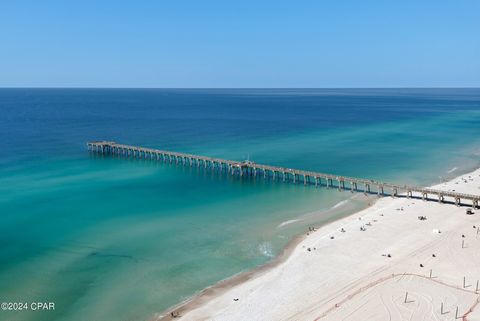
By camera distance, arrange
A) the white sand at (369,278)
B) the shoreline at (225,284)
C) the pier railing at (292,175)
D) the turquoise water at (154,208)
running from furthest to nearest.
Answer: the pier railing at (292,175) < the turquoise water at (154,208) < the shoreline at (225,284) < the white sand at (369,278)

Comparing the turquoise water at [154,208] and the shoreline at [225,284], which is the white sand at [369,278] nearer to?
the shoreline at [225,284]

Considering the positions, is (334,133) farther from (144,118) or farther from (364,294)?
(364,294)

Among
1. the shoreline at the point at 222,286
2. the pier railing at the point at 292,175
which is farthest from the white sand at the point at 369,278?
the pier railing at the point at 292,175

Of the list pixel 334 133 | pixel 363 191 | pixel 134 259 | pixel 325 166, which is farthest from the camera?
pixel 334 133

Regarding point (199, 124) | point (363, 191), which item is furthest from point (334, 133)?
point (363, 191)

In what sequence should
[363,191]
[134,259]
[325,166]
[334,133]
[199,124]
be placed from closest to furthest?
[134,259] < [363,191] < [325,166] < [334,133] < [199,124]

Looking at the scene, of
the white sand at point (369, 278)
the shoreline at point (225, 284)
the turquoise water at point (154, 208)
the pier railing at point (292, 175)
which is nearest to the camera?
the white sand at point (369, 278)

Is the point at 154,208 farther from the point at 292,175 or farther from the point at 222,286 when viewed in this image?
the point at 292,175

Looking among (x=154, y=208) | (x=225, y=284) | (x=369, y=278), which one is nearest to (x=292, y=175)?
(x=154, y=208)
